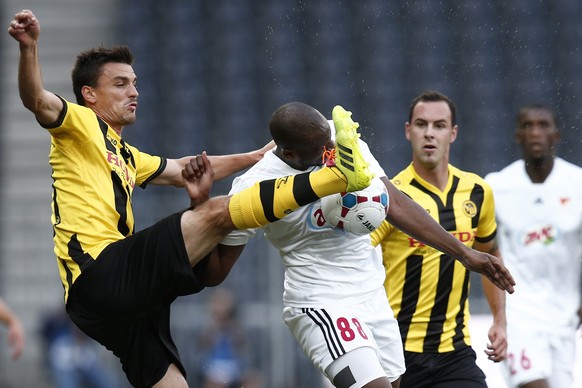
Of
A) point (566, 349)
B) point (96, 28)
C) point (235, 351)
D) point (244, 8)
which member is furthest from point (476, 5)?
point (566, 349)

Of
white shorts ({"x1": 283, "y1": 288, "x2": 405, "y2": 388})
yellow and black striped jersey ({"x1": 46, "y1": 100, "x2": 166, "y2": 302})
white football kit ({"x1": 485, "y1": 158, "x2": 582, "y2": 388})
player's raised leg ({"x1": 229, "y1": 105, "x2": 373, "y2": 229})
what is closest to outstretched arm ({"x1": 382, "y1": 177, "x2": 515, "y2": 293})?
white shorts ({"x1": 283, "y1": 288, "x2": 405, "y2": 388})

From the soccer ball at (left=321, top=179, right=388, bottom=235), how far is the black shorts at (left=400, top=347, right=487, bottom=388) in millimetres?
1271

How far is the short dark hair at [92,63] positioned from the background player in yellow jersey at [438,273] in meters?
1.86

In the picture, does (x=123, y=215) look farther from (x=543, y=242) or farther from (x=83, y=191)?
(x=543, y=242)

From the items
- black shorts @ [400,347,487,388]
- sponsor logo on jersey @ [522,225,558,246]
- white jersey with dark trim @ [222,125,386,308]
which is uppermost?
white jersey with dark trim @ [222,125,386,308]

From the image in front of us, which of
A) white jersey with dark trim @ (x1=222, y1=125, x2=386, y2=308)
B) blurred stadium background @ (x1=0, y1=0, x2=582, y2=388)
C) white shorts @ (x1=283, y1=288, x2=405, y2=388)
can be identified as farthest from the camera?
blurred stadium background @ (x1=0, y1=0, x2=582, y2=388)

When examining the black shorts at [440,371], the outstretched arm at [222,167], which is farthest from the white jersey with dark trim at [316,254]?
the outstretched arm at [222,167]

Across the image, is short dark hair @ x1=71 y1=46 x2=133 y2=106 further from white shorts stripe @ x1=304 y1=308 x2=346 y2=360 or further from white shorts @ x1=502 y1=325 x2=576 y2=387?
white shorts @ x1=502 y1=325 x2=576 y2=387

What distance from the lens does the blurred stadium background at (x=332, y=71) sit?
1549cm

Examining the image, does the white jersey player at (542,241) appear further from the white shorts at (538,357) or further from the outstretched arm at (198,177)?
the outstretched arm at (198,177)

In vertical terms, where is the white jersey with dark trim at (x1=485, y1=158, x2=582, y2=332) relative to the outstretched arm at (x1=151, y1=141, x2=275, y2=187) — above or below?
below

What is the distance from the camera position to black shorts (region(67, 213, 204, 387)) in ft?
18.8

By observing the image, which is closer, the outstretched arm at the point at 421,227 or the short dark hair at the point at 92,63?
the outstretched arm at the point at 421,227

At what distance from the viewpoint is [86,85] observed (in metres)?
6.41
